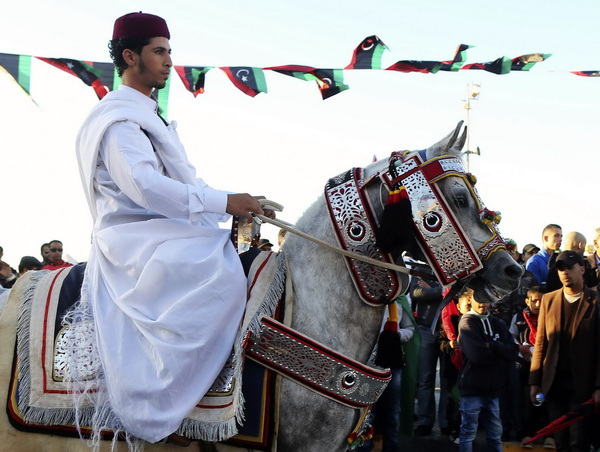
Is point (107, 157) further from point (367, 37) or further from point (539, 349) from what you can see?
point (539, 349)

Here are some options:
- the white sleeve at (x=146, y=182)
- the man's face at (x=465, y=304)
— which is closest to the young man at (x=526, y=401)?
the man's face at (x=465, y=304)

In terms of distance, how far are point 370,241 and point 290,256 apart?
441 mm

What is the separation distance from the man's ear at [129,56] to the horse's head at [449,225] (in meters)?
1.48

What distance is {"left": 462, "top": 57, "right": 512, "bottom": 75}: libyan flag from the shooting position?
7.03 metres

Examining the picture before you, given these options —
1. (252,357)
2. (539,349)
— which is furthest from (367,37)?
(252,357)

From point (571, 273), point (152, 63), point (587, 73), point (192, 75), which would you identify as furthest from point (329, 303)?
A: point (587, 73)

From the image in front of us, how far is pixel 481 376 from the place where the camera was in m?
8.04

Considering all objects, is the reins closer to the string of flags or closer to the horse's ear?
the horse's ear

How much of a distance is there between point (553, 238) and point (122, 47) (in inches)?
283

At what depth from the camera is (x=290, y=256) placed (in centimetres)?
393

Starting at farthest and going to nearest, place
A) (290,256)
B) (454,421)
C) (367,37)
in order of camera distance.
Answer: (454,421), (367,37), (290,256)

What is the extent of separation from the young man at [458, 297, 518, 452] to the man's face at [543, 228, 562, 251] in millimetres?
1978

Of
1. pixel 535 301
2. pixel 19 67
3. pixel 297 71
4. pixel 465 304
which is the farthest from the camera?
pixel 535 301

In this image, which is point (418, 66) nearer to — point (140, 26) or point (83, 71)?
point (83, 71)
